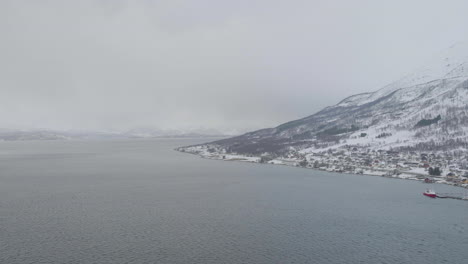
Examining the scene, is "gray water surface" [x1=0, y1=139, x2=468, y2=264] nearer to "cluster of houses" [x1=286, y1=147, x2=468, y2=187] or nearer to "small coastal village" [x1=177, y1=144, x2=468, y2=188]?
"small coastal village" [x1=177, y1=144, x2=468, y2=188]

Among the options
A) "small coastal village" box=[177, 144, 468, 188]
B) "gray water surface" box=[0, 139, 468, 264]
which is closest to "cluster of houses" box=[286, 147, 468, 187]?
"small coastal village" box=[177, 144, 468, 188]

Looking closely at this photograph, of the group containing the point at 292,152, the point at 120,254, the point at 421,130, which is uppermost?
the point at 421,130

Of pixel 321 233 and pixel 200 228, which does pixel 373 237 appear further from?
pixel 200 228

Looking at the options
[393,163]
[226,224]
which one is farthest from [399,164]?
[226,224]

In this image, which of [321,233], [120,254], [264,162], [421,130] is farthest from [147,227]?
[421,130]

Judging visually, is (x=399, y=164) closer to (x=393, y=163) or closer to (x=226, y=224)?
(x=393, y=163)

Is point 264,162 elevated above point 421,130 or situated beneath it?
situated beneath

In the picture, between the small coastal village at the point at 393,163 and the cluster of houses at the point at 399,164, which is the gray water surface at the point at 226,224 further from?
the cluster of houses at the point at 399,164
